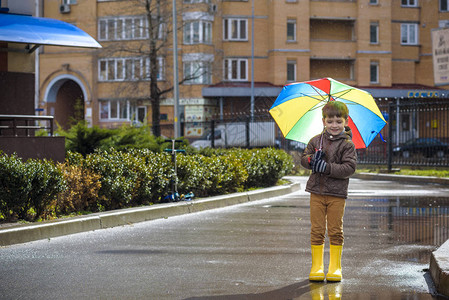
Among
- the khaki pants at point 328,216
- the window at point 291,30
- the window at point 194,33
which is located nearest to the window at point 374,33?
the window at point 291,30

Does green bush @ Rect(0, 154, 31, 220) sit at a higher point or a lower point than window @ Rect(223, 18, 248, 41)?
lower

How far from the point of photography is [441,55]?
1748 centimetres

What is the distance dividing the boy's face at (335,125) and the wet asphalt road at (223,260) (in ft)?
4.62

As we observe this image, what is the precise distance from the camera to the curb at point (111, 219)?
9.24 m

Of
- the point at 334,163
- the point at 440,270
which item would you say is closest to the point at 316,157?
the point at 334,163

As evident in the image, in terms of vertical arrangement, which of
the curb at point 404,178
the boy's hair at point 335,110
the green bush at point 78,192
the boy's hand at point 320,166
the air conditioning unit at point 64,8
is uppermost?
the air conditioning unit at point 64,8

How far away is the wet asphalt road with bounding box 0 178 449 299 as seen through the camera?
6348mm

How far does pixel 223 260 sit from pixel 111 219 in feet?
11.5

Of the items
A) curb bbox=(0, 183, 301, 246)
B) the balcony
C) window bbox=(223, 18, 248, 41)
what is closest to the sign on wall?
curb bbox=(0, 183, 301, 246)

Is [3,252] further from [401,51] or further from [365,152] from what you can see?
[401,51]

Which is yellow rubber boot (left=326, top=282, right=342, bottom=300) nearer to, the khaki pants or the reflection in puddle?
the khaki pants

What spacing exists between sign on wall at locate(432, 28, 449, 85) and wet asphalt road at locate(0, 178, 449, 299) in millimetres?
5641

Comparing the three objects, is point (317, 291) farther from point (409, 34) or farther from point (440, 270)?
point (409, 34)

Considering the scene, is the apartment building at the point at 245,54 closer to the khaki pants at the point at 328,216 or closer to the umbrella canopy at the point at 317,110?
the umbrella canopy at the point at 317,110
